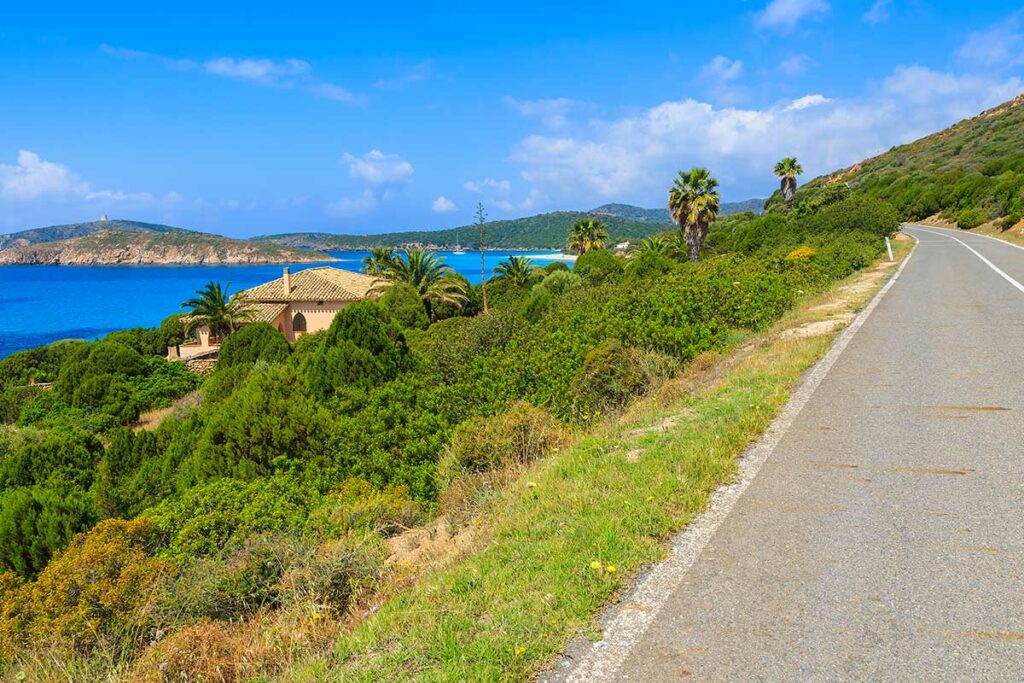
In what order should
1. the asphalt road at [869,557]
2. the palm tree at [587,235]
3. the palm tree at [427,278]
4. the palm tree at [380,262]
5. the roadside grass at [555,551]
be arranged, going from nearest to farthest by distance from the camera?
1. the asphalt road at [869,557]
2. the roadside grass at [555,551]
3. the palm tree at [427,278]
4. the palm tree at [380,262]
5. the palm tree at [587,235]

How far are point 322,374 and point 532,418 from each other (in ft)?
30.6

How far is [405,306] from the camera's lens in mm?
39781

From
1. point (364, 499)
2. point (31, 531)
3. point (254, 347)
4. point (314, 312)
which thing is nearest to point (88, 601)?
point (364, 499)

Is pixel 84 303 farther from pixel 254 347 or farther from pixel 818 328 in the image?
pixel 818 328

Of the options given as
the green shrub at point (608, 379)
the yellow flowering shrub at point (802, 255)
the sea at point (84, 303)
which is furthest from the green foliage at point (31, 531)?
the sea at point (84, 303)

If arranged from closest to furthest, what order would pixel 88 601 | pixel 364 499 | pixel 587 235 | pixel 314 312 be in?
pixel 88 601
pixel 364 499
pixel 314 312
pixel 587 235

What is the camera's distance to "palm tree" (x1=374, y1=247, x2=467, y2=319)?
43.7 meters

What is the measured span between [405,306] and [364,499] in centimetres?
3074

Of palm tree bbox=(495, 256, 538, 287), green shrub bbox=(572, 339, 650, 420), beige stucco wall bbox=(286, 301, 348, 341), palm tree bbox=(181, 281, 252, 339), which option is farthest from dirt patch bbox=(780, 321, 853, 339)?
beige stucco wall bbox=(286, 301, 348, 341)

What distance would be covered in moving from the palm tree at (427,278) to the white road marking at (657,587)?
3813cm

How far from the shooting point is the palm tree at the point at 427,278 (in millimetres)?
43688

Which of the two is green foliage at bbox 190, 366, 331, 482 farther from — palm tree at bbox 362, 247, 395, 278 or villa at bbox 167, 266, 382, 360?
palm tree at bbox 362, 247, 395, 278

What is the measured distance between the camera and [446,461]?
31.2 feet

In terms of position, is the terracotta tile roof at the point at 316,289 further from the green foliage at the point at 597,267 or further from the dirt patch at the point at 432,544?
the dirt patch at the point at 432,544
